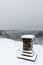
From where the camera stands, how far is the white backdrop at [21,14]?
6.73 feet

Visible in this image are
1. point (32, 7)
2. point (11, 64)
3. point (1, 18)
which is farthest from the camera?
point (1, 18)

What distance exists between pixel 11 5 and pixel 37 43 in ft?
2.88

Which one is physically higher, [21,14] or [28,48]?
[21,14]

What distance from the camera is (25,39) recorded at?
1.20 metres

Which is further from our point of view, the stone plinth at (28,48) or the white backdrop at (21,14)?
the white backdrop at (21,14)

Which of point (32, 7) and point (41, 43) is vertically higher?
point (32, 7)

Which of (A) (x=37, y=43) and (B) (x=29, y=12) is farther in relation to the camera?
(B) (x=29, y=12)

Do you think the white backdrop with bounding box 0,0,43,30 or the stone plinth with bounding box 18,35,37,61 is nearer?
the stone plinth with bounding box 18,35,37,61

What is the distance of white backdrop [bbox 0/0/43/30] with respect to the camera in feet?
6.73

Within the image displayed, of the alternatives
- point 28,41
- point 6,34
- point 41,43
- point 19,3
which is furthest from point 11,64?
point 19,3

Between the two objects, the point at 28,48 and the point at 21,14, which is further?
the point at 21,14

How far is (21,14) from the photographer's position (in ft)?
7.06

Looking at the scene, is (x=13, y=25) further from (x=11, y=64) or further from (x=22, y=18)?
(x=11, y=64)

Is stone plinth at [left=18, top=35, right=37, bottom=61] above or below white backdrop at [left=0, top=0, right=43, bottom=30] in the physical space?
below
